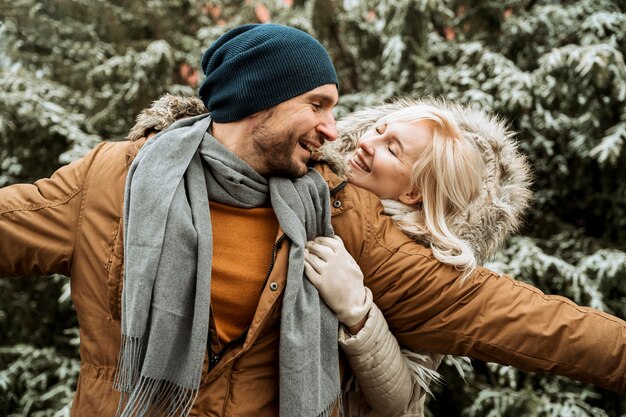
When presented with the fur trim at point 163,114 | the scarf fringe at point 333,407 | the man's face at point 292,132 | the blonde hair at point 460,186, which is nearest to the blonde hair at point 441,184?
the blonde hair at point 460,186

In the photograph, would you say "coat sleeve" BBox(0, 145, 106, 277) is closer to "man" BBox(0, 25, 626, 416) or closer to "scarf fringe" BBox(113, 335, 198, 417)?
"man" BBox(0, 25, 626, 416)

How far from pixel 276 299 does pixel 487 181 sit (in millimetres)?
992

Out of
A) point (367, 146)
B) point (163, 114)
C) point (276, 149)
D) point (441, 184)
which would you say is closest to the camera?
point (276, 149)

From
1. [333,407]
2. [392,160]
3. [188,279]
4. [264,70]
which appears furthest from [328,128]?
[333,407]

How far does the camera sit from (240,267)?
1.80m

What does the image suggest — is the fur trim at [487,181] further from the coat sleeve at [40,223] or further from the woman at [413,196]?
the coat sleeve at [40,223]

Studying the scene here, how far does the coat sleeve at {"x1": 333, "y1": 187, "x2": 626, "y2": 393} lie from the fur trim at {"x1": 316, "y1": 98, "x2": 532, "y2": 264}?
7.7 inches

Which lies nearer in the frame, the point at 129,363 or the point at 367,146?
the point at 129,363

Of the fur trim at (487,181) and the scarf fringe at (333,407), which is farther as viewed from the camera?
the fur trim at (487,181)

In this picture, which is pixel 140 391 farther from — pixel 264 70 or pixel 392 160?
pixel 392 160

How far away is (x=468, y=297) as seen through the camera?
1923 mm

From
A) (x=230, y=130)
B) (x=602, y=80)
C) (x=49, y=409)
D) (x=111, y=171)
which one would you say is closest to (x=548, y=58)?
(x=602, y=80)

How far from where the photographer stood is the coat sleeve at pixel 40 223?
1.74 meters

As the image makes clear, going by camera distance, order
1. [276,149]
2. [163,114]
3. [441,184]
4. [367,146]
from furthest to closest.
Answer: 1. [367,146]
2. [441,184]
3. [163,114]
4. [276,149]
